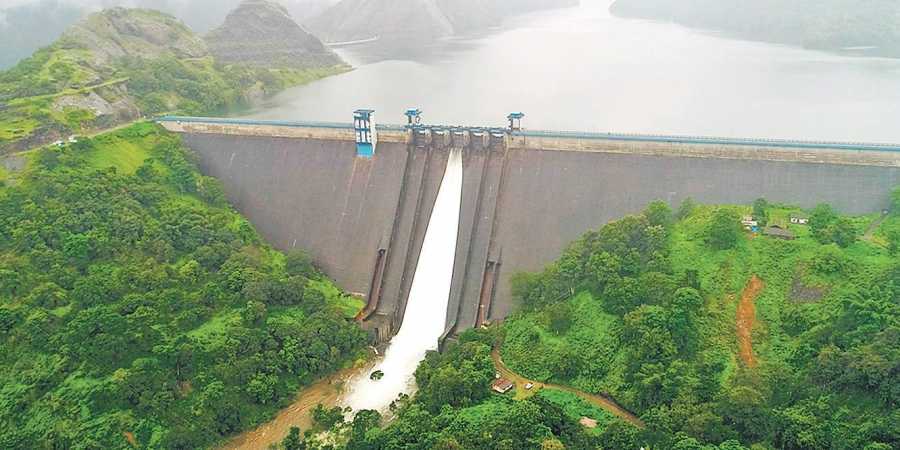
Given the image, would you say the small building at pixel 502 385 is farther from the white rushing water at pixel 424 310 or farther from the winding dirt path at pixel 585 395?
the white rushing water at pixel 424 310

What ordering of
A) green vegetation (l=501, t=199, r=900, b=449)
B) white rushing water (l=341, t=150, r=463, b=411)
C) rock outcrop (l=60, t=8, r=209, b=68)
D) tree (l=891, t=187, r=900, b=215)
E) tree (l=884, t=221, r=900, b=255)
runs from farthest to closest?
rock outcrop (l=60, t=8, r=209, b=68), white rushing water (l=341, t=150, r=463, b=411), tree (l=891, t=187, r=900, b=215), tree (l=884, t=221, r=900, b=255), green vegetation (l=501, t=199, r=900, b=449)

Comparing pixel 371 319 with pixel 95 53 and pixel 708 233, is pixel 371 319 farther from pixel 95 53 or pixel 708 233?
pixel 95 53

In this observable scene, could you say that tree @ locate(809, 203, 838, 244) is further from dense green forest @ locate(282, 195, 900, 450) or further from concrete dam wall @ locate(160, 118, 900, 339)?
concrete dam wall @ locate(160, 118, 900, 339)

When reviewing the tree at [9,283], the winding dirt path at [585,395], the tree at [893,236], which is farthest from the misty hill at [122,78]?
the tree at [893,236]

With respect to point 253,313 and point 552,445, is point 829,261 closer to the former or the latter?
point 552,445

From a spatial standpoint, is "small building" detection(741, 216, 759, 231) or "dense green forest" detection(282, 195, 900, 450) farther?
"small building" detection(741, 216, 759, 231)

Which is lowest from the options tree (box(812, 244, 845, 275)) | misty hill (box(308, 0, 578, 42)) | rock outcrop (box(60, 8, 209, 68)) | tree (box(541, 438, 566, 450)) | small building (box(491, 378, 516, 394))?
small building (box(491, 378, 516, 394))

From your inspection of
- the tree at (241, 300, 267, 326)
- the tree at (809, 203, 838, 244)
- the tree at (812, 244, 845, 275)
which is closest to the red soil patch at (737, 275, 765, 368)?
the tree at (812, 244, 845, 275)
